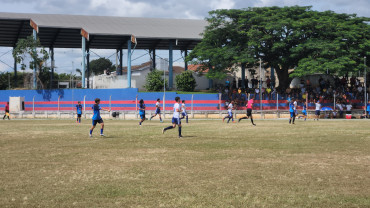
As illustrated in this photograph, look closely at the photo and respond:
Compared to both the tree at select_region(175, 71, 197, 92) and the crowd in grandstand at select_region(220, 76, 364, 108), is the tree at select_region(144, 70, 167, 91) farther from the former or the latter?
the crowd in grandstand at select_region(220, 76, 364, 108)

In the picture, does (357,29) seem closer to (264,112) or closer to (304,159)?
(264,112)

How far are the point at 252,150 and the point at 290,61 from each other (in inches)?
1381

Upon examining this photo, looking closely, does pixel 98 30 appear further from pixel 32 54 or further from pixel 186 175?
pixel 186 175

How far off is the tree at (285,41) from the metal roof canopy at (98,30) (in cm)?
571

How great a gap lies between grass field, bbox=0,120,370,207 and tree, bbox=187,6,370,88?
30.0 metres

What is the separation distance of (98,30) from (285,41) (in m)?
21.9

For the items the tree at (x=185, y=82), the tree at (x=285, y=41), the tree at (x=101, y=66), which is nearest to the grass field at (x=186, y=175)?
the tree at (x=285, y=41)

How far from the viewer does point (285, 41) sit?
1859 inches

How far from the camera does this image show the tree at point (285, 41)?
147 feet

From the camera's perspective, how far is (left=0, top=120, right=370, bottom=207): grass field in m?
7.92

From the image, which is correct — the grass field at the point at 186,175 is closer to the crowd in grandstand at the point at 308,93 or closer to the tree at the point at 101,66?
the crowd in grandstand at the point at 308,93

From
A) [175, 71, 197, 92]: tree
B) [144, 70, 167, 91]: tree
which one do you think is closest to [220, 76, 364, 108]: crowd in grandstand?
[175, 71, 197, 92]: tree

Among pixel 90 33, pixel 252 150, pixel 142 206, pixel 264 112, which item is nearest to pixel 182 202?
pixel 142 206

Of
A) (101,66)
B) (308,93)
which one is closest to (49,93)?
(308,93)
